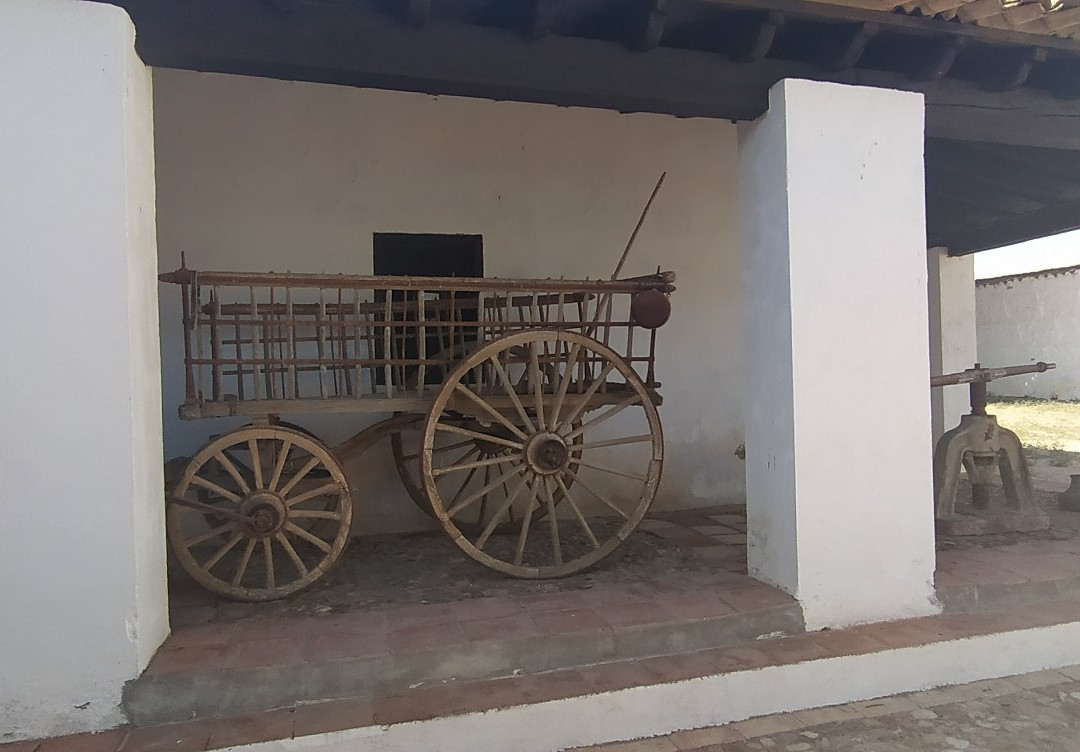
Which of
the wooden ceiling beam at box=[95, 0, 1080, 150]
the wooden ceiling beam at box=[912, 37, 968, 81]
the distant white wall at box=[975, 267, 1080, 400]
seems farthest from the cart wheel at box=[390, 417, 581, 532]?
the distant white wall at box=[975, 267, 1080, 400]

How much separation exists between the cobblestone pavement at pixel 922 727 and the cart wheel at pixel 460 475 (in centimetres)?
175

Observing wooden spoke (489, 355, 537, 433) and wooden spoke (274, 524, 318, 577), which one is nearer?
wooden spoke (274, 524, 318, 577)

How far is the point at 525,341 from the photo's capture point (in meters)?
3.67

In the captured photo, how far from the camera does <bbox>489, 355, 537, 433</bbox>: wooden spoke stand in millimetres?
3641

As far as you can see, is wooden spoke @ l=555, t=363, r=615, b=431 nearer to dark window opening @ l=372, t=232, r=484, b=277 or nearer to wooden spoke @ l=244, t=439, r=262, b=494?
wooden spoke @ l=244, t=439, r=262, b=494

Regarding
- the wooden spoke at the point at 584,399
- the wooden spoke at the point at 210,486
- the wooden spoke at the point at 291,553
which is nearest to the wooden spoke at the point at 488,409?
the wooden spoke at the point at 584,399

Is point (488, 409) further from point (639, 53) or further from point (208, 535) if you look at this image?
point (639, 53)

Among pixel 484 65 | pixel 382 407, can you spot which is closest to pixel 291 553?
pixel 382 407

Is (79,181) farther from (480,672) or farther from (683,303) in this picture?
(683,303)

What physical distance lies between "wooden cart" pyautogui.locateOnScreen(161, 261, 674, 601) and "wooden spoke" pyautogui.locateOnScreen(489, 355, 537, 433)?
0.01 metres

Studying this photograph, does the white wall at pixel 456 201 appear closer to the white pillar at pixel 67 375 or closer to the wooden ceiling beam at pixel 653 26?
the white pillar at pixel 67 375

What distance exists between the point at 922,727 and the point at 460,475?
305 centimetres

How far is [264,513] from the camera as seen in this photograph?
3.41 metres

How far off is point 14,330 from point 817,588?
339 centimetres
